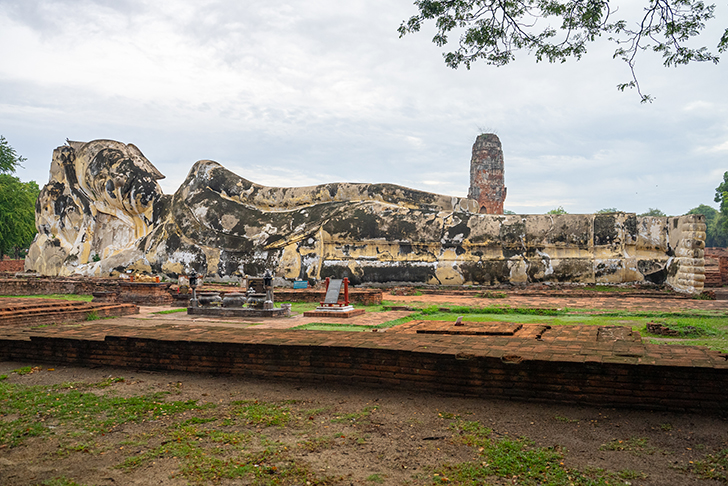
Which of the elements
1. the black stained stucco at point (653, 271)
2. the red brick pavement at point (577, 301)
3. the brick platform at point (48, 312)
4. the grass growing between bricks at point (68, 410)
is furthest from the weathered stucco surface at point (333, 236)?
the grass growing between bricks at point (68, 410)

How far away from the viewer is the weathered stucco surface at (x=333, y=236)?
1187 cm

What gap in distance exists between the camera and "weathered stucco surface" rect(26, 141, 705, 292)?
A: 11.9 meters

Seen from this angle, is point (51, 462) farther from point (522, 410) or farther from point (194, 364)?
point (522, 410)

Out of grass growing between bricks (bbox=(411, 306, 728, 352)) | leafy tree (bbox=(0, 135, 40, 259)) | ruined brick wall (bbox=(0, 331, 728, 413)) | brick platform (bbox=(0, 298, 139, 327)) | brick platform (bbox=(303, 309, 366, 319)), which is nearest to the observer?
ruined brick wall (bbox=(0, 331, 728, 413))

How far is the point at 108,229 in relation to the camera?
16234 millimetres

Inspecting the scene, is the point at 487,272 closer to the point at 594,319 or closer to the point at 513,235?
the point at 513,235

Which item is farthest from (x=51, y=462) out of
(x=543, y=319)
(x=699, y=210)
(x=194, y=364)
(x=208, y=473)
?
(x=699, y=210)

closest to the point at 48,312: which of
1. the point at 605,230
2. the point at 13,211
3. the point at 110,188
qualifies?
the point at 110,188

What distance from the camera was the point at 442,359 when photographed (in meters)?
3.89

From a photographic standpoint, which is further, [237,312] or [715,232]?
[715,232]

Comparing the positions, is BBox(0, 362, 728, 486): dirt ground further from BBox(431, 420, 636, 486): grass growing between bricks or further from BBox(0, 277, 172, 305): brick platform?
BBox(0, 277, 172, 305): brick platform

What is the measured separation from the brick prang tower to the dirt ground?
31.7 m

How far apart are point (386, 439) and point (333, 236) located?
34.9ft

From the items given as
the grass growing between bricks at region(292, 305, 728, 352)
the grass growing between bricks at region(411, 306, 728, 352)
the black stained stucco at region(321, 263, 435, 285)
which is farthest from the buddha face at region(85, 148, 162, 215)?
the grass growing between bricks at region(411, 306, 728, 352)
